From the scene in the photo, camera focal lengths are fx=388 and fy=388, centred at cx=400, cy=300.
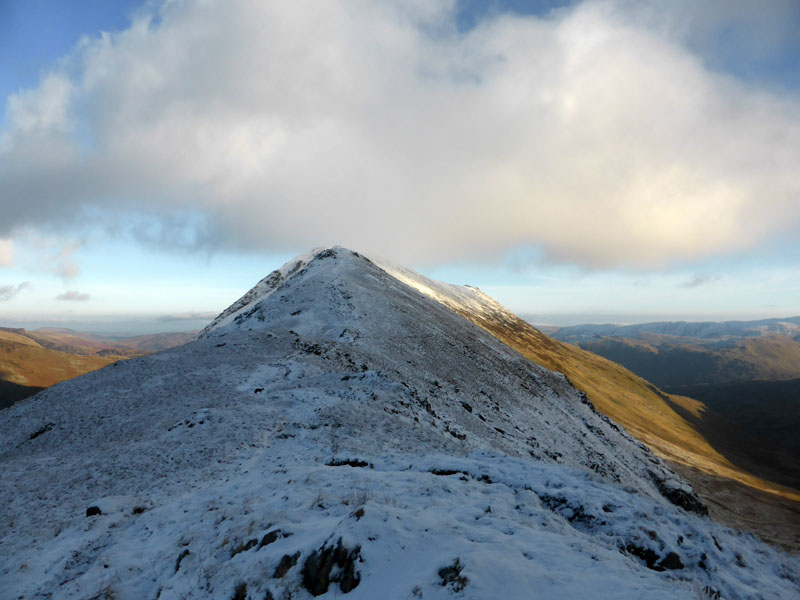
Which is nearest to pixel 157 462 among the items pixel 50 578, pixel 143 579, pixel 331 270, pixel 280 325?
pixel 50 578

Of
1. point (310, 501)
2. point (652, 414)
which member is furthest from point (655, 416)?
point (310, 501)

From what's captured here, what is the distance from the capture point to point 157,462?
53.4ft

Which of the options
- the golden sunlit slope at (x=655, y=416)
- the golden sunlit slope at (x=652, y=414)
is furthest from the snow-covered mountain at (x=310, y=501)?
the golden sunlit slope at (x=655, y=416)

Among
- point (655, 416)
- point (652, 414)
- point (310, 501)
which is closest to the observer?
point (310, 501)

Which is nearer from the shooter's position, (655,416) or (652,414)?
(655,416)

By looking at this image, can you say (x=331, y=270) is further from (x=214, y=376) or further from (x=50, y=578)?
(x=50, y=578)

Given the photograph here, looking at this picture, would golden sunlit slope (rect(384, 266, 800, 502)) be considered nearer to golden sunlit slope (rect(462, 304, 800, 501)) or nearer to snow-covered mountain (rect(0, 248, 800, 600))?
golden sunlit slope (rect(462, 304, 800, 501))

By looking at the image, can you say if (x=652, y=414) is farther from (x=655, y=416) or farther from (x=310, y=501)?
(x=310, y=501)

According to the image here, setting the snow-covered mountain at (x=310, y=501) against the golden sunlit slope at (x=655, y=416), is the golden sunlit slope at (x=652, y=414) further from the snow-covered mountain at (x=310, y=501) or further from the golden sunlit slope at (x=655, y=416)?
the snow-covered mountain at (x=310, y=501)

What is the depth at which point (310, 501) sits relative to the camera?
11.4 metres

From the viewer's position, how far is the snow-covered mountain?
25.9 ft

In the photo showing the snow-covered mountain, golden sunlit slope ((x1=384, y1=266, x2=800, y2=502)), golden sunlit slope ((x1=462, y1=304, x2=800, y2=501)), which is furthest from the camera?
golden sunlit slope ((x1=384, y1=266, x2=800, y2=502))

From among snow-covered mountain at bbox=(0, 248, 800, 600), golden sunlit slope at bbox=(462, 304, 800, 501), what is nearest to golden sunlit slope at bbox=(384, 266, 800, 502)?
golden sunlit slope at bbox=(462, 304, 800, 501)

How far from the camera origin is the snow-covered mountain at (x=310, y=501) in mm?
7891
